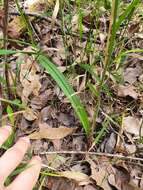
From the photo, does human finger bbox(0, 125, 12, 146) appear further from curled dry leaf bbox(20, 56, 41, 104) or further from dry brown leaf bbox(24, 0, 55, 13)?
dry brown leaf bbox(24, 0, 55, 13)

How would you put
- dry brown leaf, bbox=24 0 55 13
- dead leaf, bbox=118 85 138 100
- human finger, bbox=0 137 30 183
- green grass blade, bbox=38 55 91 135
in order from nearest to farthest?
1. human finger, bbox=0 137 30 183
2. green grass blade, bbox=38 55 91 135
3. dead leaf, bbox=118 85 138 100
4. dry brown leaf, bbox=24 0 55 13

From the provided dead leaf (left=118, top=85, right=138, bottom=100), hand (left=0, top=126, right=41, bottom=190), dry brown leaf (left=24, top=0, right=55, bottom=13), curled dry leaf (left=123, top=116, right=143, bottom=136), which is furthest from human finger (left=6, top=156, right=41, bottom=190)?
dry brown leaf (left=24, top=0, right=55, bottom=13)

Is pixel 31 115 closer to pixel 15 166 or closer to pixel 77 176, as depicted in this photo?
pixel 77 176

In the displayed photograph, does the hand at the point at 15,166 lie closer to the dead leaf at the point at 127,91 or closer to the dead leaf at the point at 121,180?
the dead leaf at the point at 121,180

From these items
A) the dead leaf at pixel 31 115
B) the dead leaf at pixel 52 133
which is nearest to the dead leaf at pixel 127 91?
the dead leaf at pixel 52 133

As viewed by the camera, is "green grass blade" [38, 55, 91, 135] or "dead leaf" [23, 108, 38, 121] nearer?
"green grass blade" [38, 55, 91, 135]

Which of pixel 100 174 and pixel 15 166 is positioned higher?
pixel 15 166

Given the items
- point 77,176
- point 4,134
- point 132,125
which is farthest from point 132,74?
point 4,134

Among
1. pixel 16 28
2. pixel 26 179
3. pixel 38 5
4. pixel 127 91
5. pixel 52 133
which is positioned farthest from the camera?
Result: pixel 38 5
